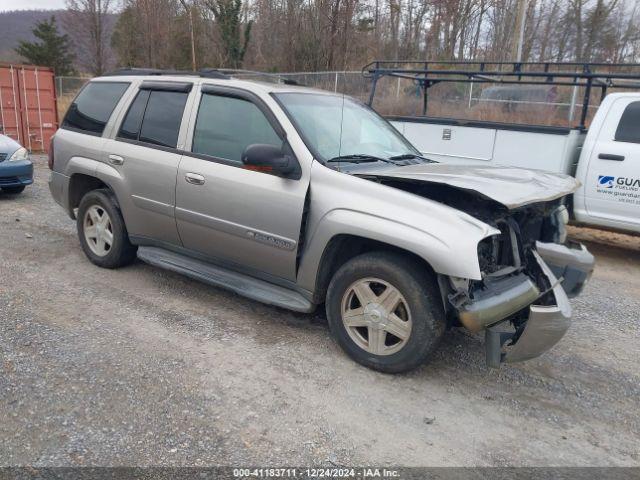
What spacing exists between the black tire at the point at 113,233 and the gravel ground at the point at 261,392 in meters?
0.45

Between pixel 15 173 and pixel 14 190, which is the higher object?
pixel 15 173

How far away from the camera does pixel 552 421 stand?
3.15m

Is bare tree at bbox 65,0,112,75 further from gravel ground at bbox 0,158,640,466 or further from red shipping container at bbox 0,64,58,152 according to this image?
gravel ground at bbox 0,158,640,466

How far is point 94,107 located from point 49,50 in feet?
128

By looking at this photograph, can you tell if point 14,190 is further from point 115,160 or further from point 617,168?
point 617,168

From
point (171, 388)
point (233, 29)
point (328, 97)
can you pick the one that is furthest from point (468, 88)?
A: point (233, 29)

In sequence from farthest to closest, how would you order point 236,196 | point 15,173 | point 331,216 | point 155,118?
1. point 15,173
2. point 155,118
3. point 236,196
4. point 331,216

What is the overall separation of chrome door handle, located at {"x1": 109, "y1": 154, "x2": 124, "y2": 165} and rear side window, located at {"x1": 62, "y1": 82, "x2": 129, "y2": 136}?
1.29 feet

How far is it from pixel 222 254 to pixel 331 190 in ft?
3.88

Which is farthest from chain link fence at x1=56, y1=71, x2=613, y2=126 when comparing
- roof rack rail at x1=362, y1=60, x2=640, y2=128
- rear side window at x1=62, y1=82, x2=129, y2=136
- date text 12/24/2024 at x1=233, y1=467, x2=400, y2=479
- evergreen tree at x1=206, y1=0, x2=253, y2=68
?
evergreen tree at x1=206, y1=0, x2=253, y2=68

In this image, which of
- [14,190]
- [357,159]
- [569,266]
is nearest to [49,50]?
[14,190]

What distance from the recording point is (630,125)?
653 cm

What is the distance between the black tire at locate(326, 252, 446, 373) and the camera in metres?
3.31

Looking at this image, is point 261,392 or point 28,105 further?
point 28,105
